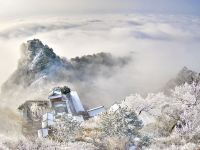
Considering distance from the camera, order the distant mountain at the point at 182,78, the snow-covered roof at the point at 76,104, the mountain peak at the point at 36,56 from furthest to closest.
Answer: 1. the mountain peak at the point at 36,56
2. the distant mountain at the point at 182,78
3. the snow-covered roof at the point at 76,104

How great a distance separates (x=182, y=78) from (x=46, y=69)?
855 cm

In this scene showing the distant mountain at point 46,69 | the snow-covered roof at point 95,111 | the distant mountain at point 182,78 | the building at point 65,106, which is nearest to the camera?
the building at point 65,106

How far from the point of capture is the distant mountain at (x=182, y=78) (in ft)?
108

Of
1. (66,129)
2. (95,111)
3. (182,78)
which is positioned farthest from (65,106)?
(182,78)

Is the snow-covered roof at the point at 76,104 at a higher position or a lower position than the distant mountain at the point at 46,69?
lower

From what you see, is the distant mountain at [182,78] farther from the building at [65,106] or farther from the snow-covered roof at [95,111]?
the building at [65,106]

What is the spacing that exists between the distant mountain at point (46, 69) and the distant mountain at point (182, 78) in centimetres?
593

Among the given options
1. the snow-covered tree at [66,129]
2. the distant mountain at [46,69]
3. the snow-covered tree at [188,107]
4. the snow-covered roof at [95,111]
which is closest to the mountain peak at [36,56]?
the distant mountain at [46,69]

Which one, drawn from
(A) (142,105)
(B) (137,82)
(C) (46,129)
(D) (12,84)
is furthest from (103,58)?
(C) (46,129)

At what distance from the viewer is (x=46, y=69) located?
117 feet

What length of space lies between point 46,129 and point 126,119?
439 cm

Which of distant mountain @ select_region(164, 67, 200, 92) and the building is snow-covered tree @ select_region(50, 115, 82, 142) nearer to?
the building

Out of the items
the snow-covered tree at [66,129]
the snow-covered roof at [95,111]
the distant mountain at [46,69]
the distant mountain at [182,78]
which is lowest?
the snow-covered tree at [66,129]

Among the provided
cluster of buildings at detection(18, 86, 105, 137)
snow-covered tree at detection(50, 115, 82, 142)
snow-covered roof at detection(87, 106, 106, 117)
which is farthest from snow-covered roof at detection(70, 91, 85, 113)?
snow-covered tree at detection(50, 115, 82, 142)
